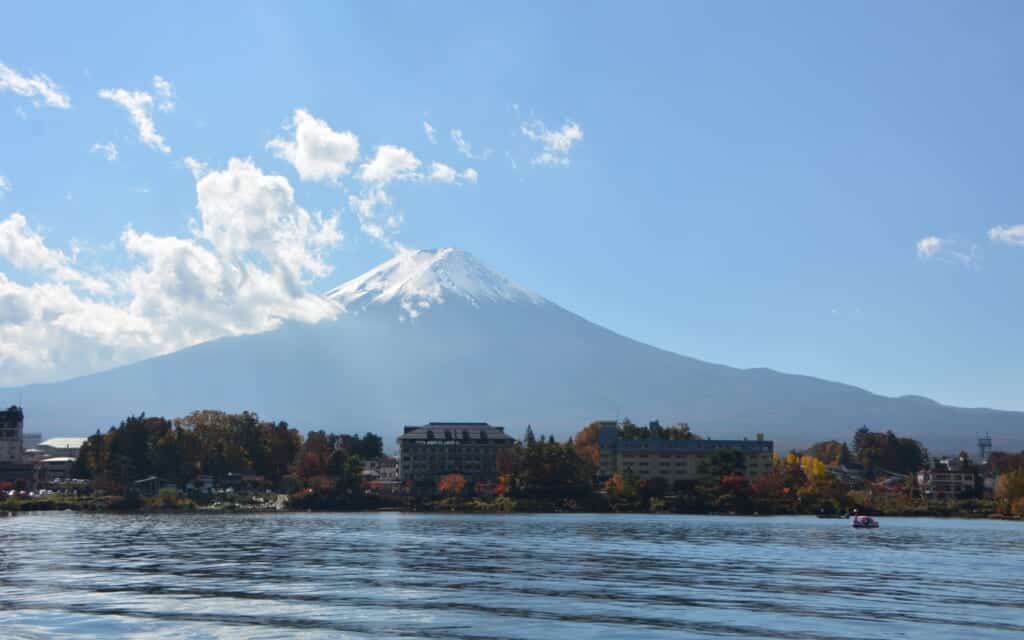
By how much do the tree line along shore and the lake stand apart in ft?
204

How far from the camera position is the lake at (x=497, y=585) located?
37.7m

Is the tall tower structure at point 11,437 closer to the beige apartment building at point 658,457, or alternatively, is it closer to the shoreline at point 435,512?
the shoreline at point 435,512

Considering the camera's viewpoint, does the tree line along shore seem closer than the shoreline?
No

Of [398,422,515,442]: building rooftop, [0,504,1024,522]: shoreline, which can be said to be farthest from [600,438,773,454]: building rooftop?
[0,504,1024,522]: shoreline

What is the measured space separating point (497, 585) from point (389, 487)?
130986 millimetres

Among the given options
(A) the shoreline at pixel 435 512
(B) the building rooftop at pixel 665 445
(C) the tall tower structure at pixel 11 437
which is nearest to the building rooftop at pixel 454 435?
(B) the building rooftop at pixel 665 445

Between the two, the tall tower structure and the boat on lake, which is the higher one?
the tall tower structure

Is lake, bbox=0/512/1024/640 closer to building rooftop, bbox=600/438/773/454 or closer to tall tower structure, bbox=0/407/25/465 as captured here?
building rooftop, bbox=600/438/773/454

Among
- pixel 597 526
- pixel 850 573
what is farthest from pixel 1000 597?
pixel 597 526

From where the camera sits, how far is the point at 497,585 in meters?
49.5

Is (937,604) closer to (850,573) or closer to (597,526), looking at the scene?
(850,573)

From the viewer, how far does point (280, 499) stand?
162625 millimetres

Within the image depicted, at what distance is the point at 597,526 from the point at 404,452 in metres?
87.1

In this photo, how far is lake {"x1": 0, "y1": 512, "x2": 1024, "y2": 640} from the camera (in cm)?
3766
